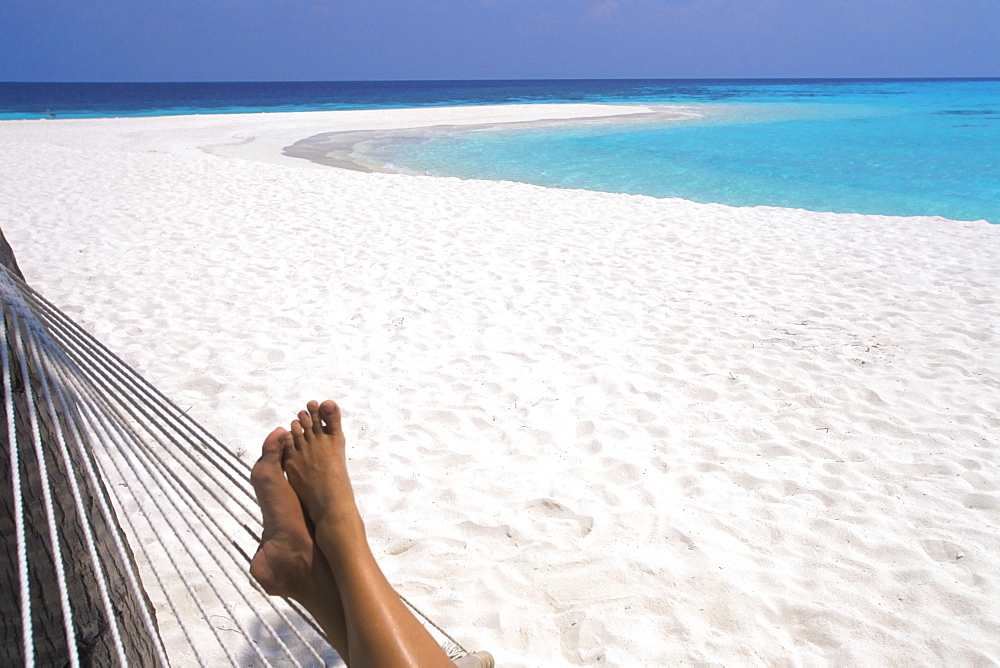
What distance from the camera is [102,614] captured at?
1.13 m

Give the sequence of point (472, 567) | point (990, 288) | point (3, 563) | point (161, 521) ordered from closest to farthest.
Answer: point (3, 563) < point (472, 567) < point (161, 521) < point (990, 288)

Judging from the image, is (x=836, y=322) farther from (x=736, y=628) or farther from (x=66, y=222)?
(x=66, y=222)

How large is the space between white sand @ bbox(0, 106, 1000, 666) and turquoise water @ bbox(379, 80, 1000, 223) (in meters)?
3.24

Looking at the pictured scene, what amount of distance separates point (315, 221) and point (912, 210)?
6886mm

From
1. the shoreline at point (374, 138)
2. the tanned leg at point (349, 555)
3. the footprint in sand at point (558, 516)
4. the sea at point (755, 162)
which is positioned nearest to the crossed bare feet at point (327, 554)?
the tanned leg at point (349, 555)

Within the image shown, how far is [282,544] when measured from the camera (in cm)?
123

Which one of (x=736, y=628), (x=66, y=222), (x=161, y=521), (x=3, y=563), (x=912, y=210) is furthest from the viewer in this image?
(x=912, y=210)

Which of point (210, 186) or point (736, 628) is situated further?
point (210, 186)

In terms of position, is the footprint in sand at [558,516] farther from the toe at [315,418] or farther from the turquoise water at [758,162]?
the turquoise water at [758,162]

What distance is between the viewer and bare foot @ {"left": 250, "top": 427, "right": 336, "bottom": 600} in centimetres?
120

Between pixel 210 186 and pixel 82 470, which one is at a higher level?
pixel 210 186

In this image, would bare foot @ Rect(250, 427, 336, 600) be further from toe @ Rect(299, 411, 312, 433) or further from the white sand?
the white sand

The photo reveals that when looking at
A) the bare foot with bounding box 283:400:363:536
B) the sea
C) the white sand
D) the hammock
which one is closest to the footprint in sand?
the white sand

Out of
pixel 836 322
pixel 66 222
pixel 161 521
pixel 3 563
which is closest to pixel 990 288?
pixel 836 322
